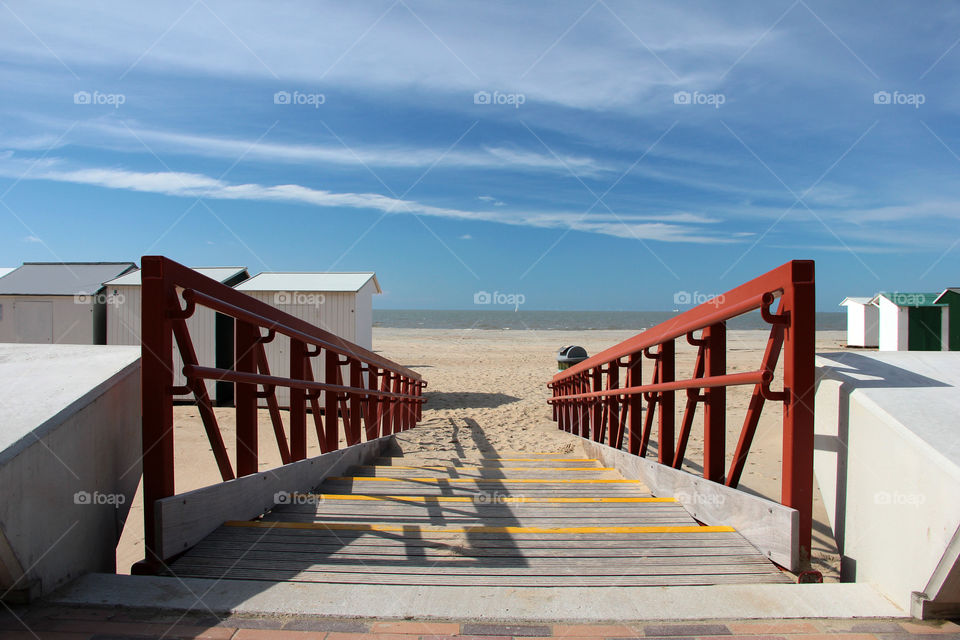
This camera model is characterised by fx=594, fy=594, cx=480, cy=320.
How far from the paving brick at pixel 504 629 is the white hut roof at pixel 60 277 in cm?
1175

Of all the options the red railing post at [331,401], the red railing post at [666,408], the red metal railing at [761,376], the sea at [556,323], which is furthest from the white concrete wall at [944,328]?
the red railing post at [331,401]

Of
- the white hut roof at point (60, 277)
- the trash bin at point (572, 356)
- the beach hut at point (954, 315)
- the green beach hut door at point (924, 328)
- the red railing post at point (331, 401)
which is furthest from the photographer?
the green beach hut door at point (924, 328)

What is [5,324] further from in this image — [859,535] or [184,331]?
[859,535]

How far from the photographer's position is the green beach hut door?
22531mm

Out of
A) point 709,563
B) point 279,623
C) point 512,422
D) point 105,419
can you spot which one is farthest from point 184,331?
point 512,422

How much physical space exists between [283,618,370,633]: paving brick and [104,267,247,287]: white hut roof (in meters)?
9.59

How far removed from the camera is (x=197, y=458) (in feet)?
24.5

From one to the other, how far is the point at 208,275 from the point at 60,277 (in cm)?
391

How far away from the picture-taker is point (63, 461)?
2084 mm

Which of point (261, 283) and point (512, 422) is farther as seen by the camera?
point (261, 283)

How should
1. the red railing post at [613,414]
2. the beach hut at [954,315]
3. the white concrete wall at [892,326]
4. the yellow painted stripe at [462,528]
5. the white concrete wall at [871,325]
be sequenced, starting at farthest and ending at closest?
the white concrete wall at [871,325] → the white concrete wall at [892,326] → the beach hut at [954,315] → the red railing post at [613,414] → the yellow painted stripe at [462,528]

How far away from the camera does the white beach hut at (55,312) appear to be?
11016 mm

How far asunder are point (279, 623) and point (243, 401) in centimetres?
157

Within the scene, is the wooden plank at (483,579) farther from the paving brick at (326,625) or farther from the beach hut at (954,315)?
the beach hut at (954,315)
